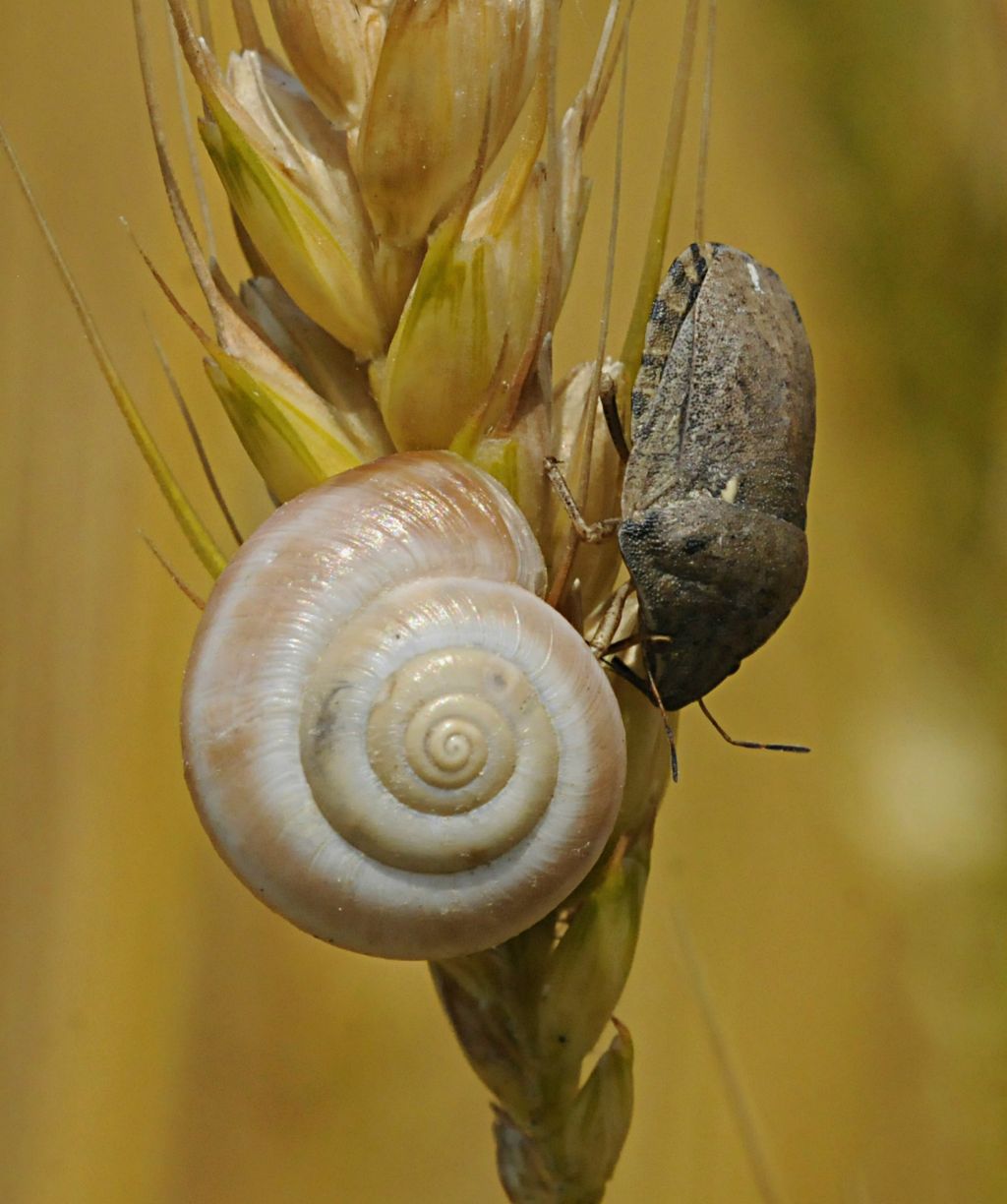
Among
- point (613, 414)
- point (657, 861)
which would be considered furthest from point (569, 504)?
point (657, 861)

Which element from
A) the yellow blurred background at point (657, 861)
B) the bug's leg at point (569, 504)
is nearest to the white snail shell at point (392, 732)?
the bug's leg at point (569, 504)

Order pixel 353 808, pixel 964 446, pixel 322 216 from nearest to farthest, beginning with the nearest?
1. pixel 353 808
2. pixel 322 216
3. pixel 964 446

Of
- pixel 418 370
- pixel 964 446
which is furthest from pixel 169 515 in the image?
pixel 964 446

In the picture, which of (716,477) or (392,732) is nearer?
(392,732)

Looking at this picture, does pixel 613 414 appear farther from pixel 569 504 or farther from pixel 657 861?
pixel 657 861

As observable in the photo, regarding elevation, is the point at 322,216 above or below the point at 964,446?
above

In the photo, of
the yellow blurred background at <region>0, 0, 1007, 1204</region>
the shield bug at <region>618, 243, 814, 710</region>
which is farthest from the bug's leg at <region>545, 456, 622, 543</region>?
the yellow blurred background at <region>0, 0, 1007, 1204</region>

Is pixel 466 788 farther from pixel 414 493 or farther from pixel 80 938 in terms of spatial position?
pixel 80 938
